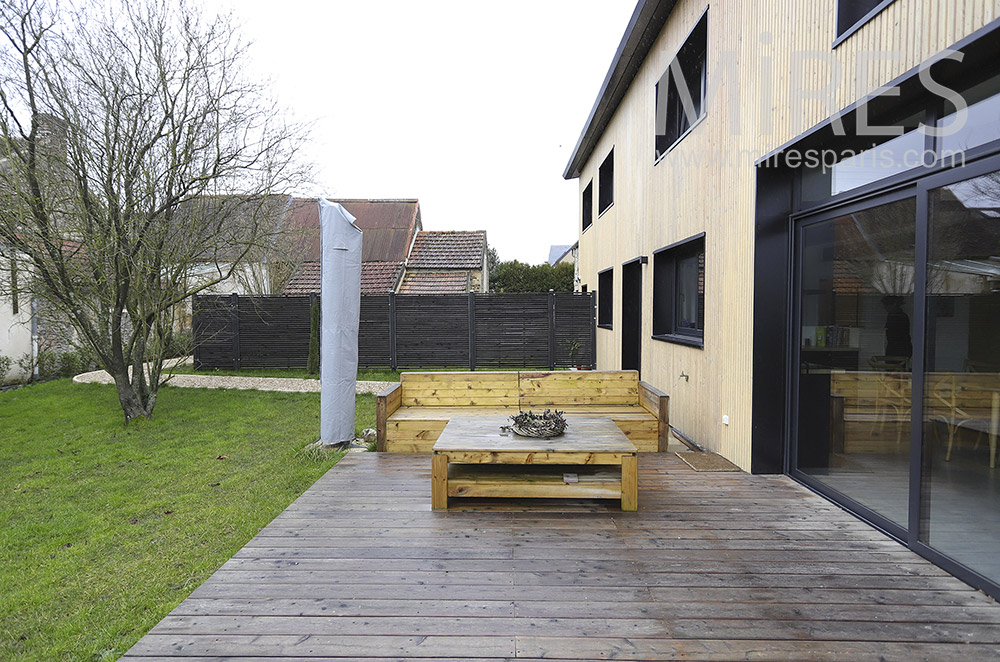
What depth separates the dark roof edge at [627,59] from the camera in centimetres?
638

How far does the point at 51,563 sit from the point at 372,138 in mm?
18326

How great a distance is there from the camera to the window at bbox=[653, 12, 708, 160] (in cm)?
585

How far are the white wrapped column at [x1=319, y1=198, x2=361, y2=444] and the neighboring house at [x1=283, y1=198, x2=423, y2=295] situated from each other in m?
8.59

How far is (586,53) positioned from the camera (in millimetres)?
15758

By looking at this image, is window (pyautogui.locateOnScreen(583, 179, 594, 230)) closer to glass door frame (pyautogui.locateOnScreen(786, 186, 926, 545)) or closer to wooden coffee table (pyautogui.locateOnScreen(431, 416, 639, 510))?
glass door frame (pyautogui.locateOnScreen(786, 186, 926, 545))

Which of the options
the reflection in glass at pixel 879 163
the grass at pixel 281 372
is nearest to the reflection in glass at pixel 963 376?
the reflection in glass at pixel 879 163

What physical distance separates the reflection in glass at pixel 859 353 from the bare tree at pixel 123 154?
760 centimetres

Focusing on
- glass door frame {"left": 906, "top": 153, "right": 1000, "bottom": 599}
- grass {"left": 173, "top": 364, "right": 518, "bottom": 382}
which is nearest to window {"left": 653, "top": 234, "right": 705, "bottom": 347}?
glass door frame {"left": 906, "top": 153, "right": 1000, "bottom": 599}

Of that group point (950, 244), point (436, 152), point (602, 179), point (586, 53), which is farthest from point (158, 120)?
point (436, 152)

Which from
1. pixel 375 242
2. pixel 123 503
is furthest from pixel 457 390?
pixel 375 242

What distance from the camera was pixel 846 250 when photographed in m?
3.62

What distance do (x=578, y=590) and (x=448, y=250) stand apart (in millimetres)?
15520

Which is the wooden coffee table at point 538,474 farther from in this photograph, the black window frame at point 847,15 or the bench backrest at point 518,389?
the black window frame at point 847,15

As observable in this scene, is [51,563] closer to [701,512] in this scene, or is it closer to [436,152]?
[701,512]
